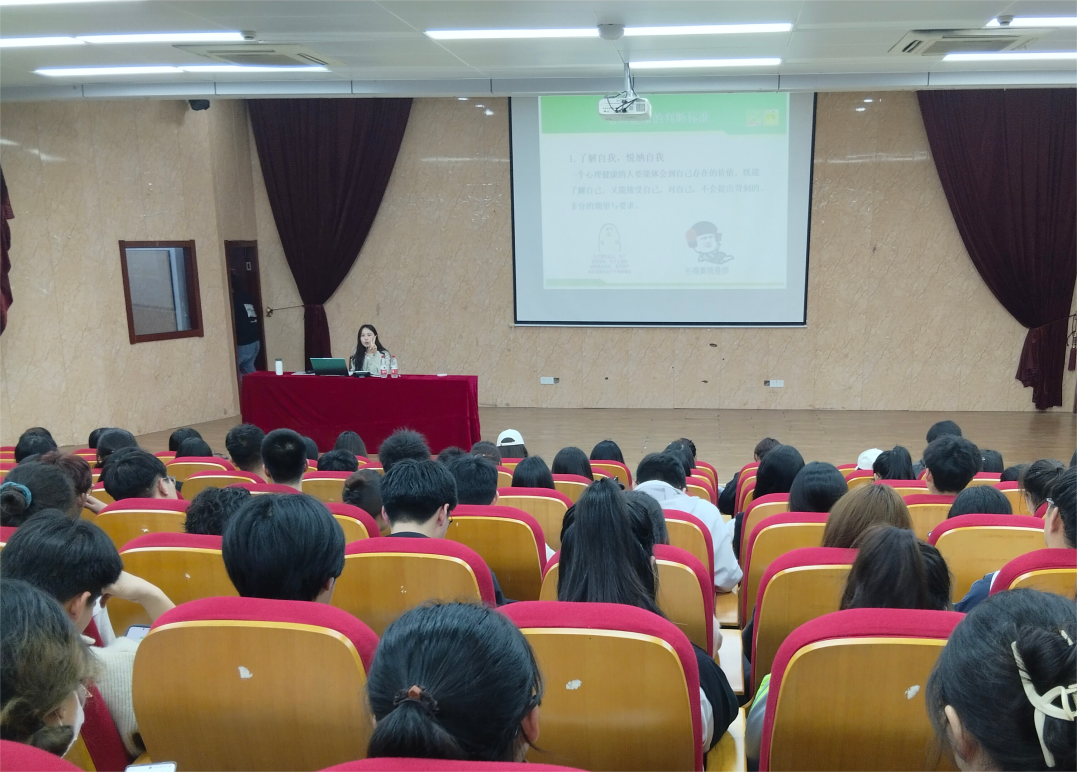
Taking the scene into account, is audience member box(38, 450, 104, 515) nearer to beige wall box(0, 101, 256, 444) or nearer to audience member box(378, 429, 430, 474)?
audience member box(378, 429, 430, 474)

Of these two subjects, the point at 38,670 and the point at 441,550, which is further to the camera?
the point at 441,550

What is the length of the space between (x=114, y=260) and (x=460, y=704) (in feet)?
28.9

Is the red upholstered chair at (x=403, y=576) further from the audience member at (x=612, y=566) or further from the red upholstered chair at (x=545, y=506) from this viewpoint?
the red upholstered chair at (x=545, y=506)

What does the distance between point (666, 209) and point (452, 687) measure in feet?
28.7

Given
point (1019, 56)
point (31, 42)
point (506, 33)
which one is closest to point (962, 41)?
point (1019, 56)

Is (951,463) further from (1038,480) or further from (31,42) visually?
(31,42)

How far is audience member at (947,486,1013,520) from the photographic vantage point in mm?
2766

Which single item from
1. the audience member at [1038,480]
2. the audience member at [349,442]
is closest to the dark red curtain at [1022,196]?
the audience member at [1038,480]

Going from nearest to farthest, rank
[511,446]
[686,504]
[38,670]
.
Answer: [38,670] < [686,504] < [511,446]

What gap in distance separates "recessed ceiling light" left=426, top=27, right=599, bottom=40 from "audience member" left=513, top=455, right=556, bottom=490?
10.0ft

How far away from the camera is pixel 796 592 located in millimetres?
2018

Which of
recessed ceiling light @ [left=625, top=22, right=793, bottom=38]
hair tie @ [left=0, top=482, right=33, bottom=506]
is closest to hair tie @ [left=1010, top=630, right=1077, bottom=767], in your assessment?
hair tie @ [left=0, top=482, right=33, bottom=506]

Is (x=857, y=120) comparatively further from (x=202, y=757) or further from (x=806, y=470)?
(x=202, y=757)

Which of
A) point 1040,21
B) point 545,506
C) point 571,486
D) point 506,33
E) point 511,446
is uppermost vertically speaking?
point 506,33
